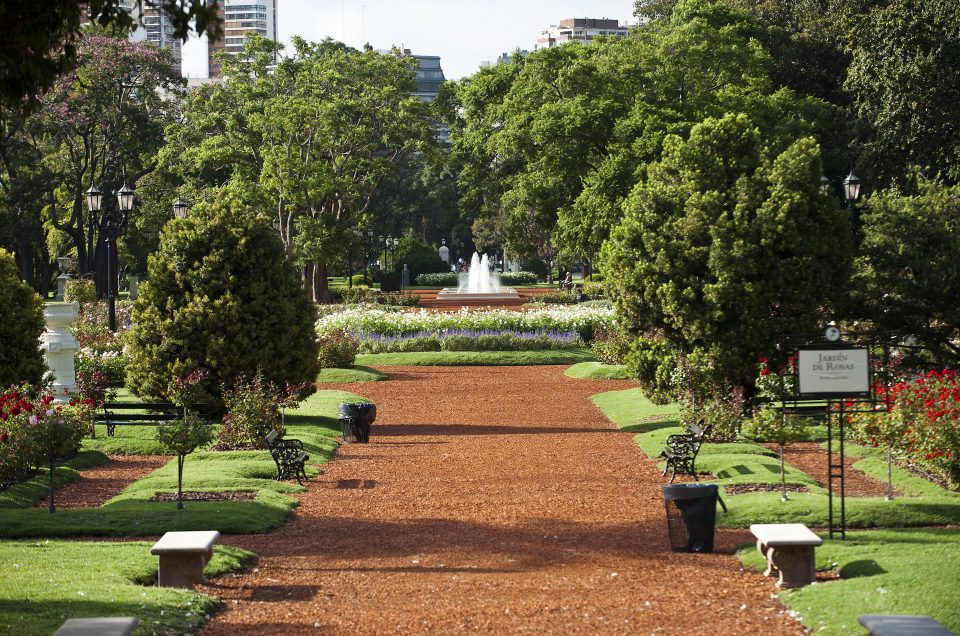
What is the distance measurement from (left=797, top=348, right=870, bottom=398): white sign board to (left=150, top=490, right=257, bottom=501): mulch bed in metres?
6.42

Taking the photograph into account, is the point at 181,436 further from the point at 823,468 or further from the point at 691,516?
the point at 823,468

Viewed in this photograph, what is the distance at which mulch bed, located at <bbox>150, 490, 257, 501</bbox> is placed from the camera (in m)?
14.1

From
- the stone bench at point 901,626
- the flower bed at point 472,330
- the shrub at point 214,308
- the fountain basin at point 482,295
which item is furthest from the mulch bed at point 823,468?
the fountain basin at point 482,295

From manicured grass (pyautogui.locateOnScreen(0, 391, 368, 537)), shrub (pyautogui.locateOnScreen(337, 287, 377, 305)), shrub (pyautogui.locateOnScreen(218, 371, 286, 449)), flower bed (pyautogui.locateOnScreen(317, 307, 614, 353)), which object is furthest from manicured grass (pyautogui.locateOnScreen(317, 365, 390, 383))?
shrub (pyautogui.locateOnScreen(337, 287, 377, 305))

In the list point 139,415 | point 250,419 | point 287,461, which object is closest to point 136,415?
point 139,415

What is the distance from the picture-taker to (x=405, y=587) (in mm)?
10016

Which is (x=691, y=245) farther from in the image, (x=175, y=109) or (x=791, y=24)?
(x=175, y=109)

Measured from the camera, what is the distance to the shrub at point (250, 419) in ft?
59.8

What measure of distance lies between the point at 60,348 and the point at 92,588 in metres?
12.3

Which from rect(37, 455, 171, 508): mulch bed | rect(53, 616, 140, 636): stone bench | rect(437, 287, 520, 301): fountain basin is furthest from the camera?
rect(437, 287, 520, 301): fountain basin

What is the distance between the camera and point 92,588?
30.8ft

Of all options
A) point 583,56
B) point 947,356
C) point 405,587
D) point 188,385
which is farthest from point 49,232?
point 405,587

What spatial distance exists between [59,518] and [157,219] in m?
43.5

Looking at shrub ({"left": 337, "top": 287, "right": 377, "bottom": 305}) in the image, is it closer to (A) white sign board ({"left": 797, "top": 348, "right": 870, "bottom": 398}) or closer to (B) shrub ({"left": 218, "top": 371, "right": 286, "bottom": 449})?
(B) shrub ({"left": 218, "top": 371, "right": 286, "bottom": 449})
